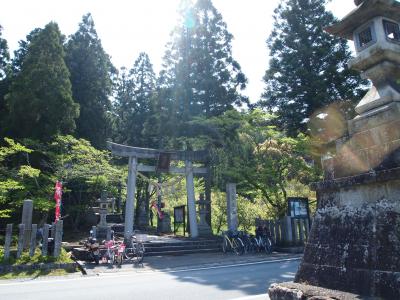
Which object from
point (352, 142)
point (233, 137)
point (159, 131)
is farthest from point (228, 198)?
point (352, 142)

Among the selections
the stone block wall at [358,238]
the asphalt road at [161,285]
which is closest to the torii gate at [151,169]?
the asphalt road at [161,285]

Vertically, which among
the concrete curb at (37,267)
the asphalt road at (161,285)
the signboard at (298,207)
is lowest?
the asphalt road at (161,285)

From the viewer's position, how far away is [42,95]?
21000mm

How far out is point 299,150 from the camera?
17.2m

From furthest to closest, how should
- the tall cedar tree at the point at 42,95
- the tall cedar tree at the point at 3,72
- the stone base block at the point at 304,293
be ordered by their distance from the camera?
the tall cedar tree at the point at 3,72, the tall cedar tree at the point at 42,95, the stone base block at the point at 304,293

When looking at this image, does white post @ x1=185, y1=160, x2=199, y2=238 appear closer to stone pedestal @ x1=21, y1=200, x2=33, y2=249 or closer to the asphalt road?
the asphalt road

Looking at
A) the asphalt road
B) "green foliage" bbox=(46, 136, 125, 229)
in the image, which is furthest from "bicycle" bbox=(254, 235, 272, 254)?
"green foliage" bbox=(46, 136, 125, 229)

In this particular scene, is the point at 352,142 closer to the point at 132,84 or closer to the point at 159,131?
the point at 159,131

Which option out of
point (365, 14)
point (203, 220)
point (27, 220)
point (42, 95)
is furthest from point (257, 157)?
point (42, 95)

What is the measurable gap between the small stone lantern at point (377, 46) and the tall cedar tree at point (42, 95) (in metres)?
19.8

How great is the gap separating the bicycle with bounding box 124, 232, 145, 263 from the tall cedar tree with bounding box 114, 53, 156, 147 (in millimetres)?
14256

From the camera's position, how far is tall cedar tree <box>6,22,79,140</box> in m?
20.6

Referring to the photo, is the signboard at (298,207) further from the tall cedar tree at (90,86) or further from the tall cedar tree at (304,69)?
the tall cedar tree at (90,86)

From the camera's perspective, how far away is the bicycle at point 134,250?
1242cm
